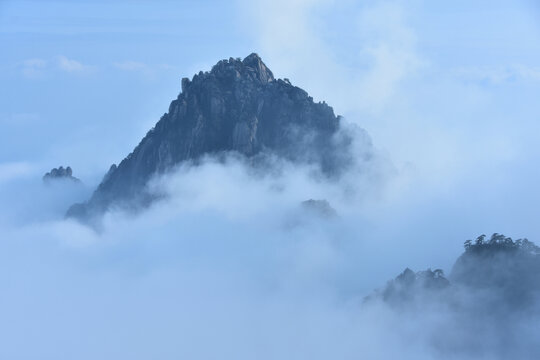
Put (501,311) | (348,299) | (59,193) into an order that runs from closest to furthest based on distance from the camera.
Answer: (501,311), (348,299), (59,193)

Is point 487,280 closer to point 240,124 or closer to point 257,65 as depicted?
point 240,124

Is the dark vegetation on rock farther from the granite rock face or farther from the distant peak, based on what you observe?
the granite rock face

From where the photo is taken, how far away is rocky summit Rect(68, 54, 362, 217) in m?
121

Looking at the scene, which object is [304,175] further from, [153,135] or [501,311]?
[501,311]

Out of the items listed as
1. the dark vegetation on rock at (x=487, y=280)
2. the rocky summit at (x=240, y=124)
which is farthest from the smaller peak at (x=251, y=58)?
the dark vegetation on rock at (x=487, y=280)

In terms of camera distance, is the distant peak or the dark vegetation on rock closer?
the dark vegetation on rock

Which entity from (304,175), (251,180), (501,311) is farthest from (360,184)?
(501,311)

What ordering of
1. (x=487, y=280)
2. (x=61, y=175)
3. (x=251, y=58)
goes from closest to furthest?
(x=487, y=280) < (x=251, y=58) < (x=61, y=175)

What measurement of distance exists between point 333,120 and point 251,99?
697 inches

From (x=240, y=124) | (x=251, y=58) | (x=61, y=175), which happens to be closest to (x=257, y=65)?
(x=251, y=58)

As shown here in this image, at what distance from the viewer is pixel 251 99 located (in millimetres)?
122438

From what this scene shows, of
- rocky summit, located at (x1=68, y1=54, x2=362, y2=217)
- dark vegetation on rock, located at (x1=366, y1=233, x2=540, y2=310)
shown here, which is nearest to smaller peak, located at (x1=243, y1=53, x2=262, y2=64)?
rocky summit, located at (x1=68, y1=54, x2=362, y2=217)

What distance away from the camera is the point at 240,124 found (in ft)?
391

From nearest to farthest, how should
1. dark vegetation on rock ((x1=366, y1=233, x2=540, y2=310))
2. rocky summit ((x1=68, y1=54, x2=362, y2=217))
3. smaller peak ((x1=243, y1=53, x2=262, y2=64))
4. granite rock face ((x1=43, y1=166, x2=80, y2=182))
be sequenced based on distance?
1. dark vegetation on rock ((x1=366, y1=233, x2=540, y2=310))
2. rocky summit ((x1=68, y1=54, x2=362, y2=217))
3. smaller peak ((x1=243, y1=53, x2=262, y2=64))
4. granite rock face ((x1=43, y1=166, x2=80, y2=182))
